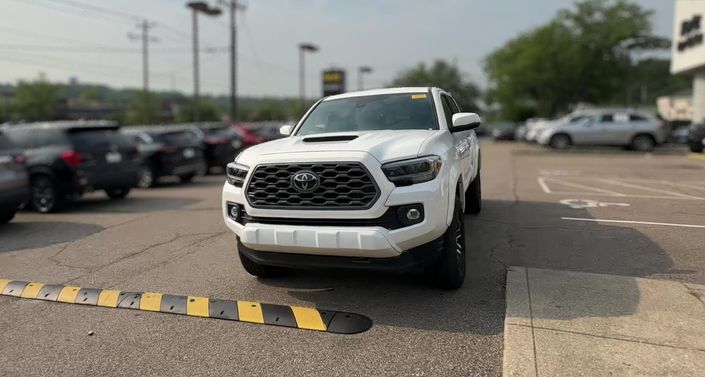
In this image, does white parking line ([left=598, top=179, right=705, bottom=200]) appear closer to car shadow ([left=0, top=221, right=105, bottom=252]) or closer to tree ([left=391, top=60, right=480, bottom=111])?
car shadow ([left=0, top=221, right=105, bottom=252])

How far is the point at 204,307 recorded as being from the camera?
4.47 m

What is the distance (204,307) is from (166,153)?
1025 centimetres

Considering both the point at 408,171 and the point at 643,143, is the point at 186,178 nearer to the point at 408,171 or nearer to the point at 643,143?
the point at 408,171

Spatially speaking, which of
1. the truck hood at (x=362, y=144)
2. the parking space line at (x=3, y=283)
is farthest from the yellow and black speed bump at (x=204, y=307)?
the truck hood at (x=362, y=144)

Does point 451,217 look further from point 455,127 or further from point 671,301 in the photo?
point 671,301

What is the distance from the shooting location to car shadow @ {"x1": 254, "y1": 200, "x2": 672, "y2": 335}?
13.7 ft

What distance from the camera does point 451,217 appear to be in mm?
4297

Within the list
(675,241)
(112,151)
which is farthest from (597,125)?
(112,151)

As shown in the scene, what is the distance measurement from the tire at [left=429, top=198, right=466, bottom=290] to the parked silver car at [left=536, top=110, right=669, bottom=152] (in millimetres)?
19504

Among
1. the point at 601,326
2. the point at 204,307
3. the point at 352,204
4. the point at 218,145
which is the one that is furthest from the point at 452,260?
the point at 218,145

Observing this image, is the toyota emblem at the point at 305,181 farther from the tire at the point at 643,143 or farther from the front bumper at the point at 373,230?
the tire at the point at 643,143

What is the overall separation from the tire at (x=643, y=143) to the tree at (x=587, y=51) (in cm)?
2033

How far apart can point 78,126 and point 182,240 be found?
4690 mm

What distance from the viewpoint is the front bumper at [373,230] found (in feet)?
13.0
